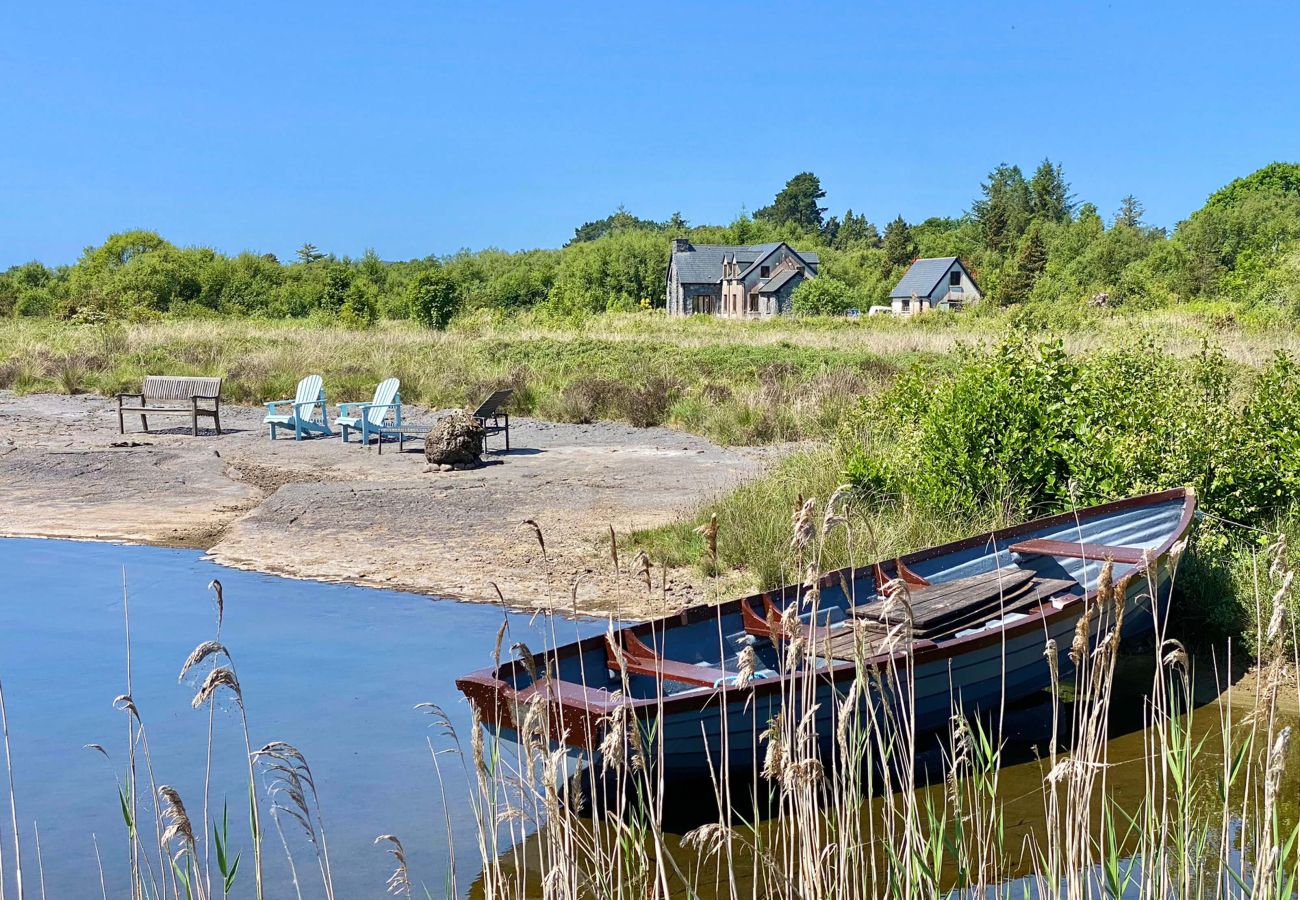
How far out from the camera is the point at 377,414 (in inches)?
672

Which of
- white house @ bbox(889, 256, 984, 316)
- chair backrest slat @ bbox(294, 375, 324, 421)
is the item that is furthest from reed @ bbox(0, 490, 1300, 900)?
white house @ bbox(889, 256, 984, 316)

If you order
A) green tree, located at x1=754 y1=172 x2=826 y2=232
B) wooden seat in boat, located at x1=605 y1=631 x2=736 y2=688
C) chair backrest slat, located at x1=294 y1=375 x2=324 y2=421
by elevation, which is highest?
green tree, located at x1=754 y1=172 x2=826 y2=232

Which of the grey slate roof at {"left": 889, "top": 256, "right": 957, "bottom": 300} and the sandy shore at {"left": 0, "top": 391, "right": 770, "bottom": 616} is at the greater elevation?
the grey slate roof at {"left": 889, "top": 256, "right": 957, "bottom": 300}

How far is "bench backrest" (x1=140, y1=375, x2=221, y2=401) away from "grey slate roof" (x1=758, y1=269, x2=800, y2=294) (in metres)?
55.7

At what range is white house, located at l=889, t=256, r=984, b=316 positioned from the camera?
225 ft

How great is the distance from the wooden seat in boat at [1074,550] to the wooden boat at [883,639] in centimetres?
1

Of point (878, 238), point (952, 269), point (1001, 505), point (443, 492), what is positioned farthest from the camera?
point (878, 238)

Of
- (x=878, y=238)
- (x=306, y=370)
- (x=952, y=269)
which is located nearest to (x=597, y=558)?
(x=306, y=370)

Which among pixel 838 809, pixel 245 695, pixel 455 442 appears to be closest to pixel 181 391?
pixel 455 442

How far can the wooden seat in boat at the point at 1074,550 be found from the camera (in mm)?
6914

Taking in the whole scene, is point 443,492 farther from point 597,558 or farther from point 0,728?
point 0,728

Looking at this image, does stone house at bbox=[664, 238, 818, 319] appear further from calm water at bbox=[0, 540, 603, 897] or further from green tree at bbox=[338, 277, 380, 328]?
calm water at bbox=[0, 540, 603, 897]

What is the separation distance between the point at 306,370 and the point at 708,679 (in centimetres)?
2072

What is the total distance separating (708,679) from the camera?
211 inches
